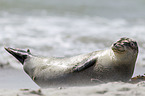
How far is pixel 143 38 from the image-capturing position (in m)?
9.66

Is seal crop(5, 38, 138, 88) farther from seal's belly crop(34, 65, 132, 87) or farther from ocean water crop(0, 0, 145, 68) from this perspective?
ocean water crop(0, 0, 145, 68)

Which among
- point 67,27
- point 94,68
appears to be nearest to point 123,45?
point 94,68

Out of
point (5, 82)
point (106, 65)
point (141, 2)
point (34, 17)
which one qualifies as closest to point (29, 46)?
point (5, 82)

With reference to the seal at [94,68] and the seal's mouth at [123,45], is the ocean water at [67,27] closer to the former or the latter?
the seal at [94,68]

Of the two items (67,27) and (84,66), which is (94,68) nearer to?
(84,66)

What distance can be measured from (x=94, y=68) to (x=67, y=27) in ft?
26.2

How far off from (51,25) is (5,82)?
751cm

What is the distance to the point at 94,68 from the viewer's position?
3.67m

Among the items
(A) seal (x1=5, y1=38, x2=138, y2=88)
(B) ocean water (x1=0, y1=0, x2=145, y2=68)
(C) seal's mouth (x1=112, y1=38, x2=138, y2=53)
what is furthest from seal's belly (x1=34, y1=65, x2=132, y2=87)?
(B) ocean water (x1=0, y1=0, x2=145, y2=68)

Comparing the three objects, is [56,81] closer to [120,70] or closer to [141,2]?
[120,70]

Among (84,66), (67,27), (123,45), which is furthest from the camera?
(67,27)

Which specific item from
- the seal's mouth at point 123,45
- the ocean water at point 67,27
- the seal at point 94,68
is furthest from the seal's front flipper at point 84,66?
the ocean water at point 67,27

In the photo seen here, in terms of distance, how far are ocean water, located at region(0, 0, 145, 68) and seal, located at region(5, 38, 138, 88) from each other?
2522 mm

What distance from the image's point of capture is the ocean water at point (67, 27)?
26.4 ft
